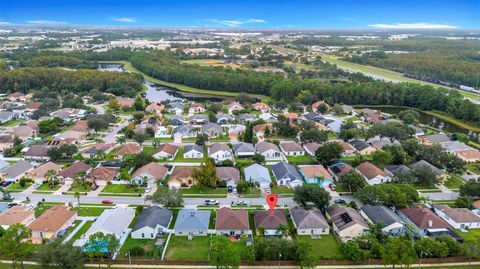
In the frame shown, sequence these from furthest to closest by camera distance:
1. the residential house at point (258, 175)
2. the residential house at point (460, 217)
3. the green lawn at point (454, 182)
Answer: the green lawn at point (454, 182) → the residential house at point (258, 175) → the residential house at point (460, 217)

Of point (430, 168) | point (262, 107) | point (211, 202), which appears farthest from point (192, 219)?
point (262, 107)

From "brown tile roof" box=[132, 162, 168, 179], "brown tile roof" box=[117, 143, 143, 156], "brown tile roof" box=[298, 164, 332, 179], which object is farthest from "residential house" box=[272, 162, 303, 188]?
"brown tile roof" box=[117, 143, 143, 156]

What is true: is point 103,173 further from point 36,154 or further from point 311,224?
point 311,224

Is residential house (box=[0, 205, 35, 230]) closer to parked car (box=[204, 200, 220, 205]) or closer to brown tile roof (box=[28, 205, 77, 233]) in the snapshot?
brown tile roof (box=[28, 205, 77, 233])

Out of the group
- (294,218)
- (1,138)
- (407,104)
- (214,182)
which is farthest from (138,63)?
(294,218)

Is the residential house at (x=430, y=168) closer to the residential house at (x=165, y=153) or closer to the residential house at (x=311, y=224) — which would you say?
the residential house at (x=311, y=224)

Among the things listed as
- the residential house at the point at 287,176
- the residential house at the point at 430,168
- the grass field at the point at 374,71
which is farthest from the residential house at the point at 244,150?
the grass field at the point at 374,71
